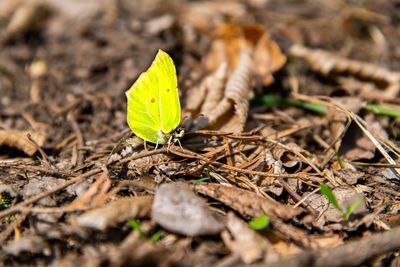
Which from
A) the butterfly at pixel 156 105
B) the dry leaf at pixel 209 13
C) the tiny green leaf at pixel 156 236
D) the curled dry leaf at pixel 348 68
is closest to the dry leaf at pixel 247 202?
the tiny green leaf at pixel 156 236

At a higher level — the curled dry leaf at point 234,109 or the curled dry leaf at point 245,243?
the curled dry leaf at point 234,109

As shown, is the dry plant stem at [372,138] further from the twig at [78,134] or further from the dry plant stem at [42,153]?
the dry plant stem at [42,153]

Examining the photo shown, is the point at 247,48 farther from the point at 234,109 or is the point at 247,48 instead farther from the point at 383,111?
the point at 383,111

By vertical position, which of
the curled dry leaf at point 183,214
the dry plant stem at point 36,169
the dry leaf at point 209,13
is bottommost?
the dry plant stem at point 36,169

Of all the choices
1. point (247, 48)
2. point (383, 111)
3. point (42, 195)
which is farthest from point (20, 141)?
point (383, 111)

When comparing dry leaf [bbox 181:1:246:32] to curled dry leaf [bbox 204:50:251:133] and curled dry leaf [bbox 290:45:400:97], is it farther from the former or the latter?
curled dry leaf [bbox 204:50:251:133]

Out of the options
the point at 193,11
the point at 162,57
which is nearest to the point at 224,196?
the point at 162,57

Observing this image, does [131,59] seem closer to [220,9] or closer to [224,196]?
[220,9]
